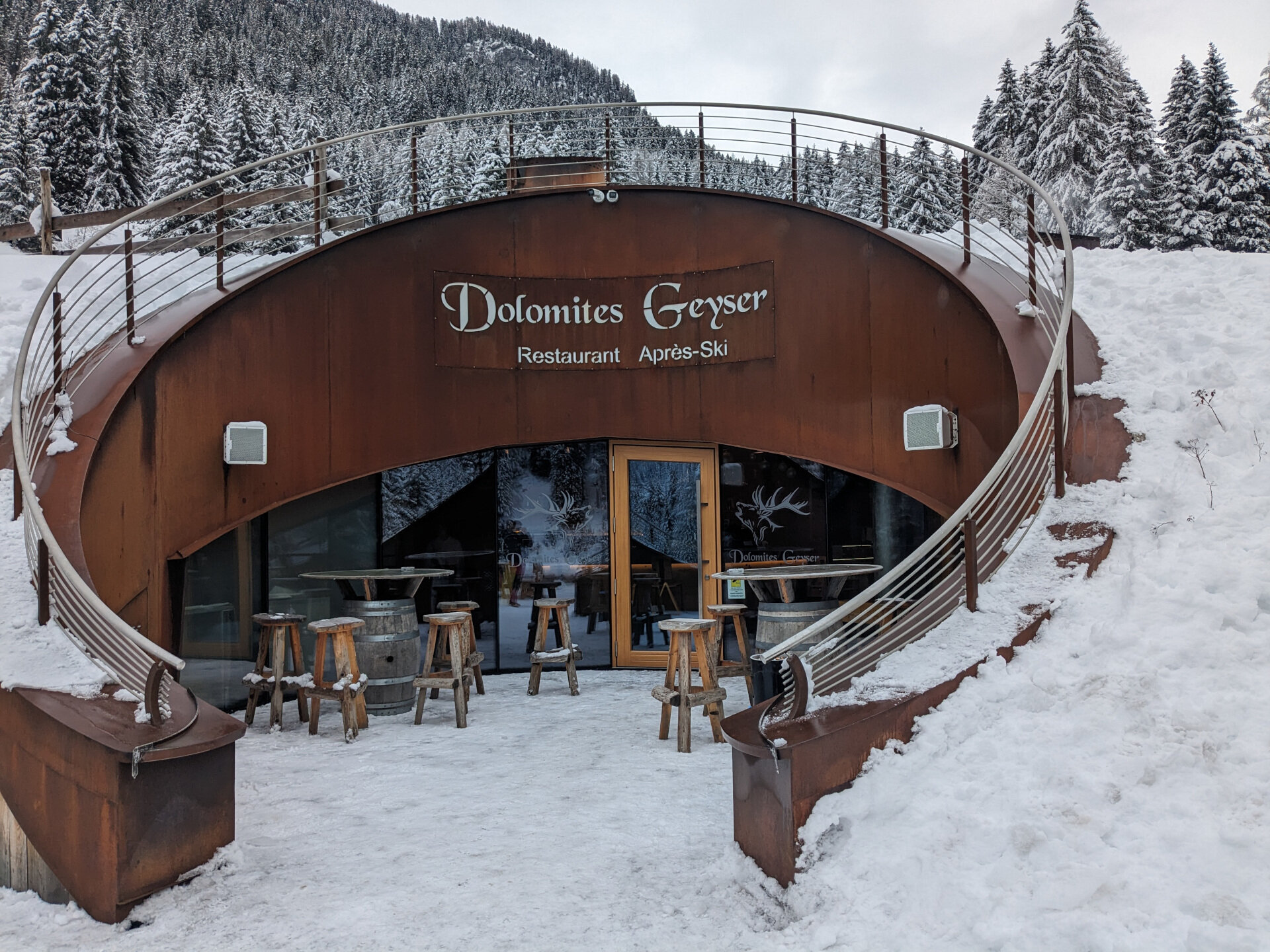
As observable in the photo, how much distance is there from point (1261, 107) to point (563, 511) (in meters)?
30.8

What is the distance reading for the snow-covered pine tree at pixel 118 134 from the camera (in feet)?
91.9

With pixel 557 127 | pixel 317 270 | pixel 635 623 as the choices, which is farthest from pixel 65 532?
pixel 557 127

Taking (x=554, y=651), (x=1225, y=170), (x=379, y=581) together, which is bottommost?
(x=554, y=651)

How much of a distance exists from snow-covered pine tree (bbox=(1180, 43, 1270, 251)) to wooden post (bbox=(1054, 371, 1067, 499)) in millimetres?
21215

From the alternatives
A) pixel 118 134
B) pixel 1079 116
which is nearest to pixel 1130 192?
pixel 1079 116

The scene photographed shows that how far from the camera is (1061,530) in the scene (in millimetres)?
4375

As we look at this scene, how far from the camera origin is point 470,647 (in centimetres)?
743

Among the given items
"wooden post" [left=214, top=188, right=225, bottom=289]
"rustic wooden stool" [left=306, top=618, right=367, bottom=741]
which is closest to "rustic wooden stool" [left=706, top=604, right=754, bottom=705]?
"rustic wooden stool" [left=306, top=618, right=367, bottom=741]

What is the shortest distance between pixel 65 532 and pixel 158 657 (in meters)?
2.04

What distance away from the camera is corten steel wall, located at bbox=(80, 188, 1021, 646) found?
20.8ft

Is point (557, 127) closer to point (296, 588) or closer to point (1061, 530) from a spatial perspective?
point (296, 588)

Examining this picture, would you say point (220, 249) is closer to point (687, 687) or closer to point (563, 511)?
point (563, 511)

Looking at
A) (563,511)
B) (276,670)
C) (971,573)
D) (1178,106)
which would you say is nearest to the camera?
(971,573)

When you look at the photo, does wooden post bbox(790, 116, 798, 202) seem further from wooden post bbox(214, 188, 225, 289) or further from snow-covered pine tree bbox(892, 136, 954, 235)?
snow-covered pine tree bbox(892, 136, 954, 235)
